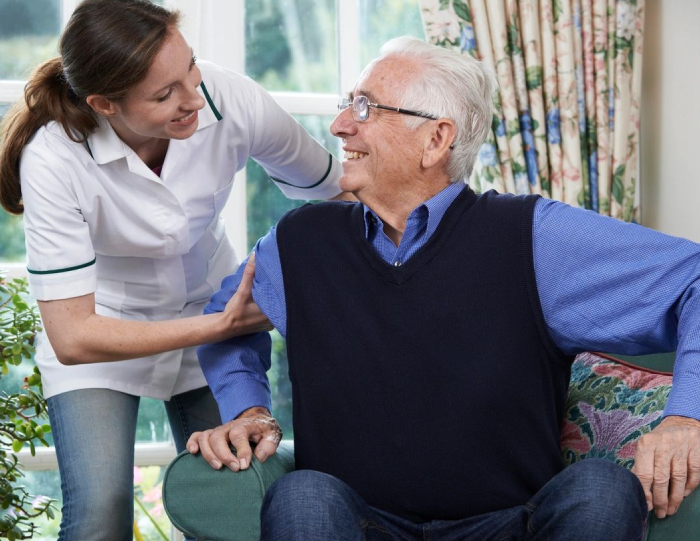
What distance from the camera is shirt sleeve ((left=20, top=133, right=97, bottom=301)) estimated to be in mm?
1718

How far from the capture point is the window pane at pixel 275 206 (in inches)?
118

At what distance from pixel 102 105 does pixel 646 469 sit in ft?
3.95

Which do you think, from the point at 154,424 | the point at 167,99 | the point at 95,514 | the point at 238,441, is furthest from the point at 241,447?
the point at 154,424

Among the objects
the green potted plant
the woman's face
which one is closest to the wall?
the woman's face

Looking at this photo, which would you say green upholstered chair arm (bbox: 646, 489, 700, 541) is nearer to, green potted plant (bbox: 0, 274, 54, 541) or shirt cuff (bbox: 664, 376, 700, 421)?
shirt cuff (bbox: 664, 376, 700, 421)

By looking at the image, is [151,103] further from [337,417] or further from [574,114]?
[574,114]

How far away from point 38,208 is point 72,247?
101 mm

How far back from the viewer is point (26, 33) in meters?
2.78

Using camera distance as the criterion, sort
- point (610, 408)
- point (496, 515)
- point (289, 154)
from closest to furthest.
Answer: point (496, 515) < point (610, 408) < point (289, 154)

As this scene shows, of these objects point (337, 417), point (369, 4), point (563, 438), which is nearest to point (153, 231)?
point (337, 417)

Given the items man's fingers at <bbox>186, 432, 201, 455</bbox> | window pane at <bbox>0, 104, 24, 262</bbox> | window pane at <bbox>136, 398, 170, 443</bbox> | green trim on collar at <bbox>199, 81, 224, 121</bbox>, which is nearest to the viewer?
man's fingers at <bbox>186, 432, 201, 455</bbox>

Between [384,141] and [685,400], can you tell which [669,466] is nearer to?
[685,400]

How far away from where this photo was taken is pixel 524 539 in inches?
57.1

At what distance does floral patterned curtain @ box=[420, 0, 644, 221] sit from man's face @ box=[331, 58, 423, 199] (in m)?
1.03
